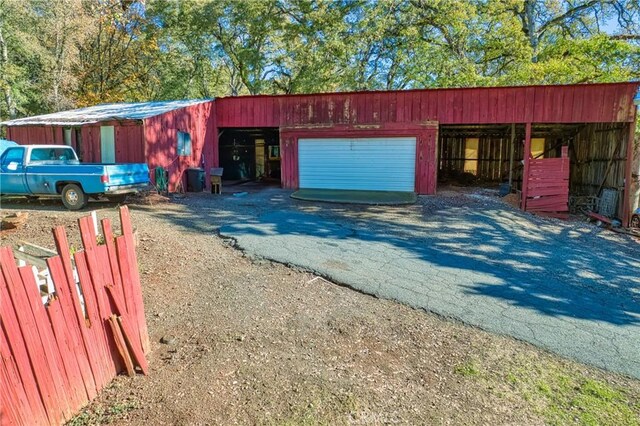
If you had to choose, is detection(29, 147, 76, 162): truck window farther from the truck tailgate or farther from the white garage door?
the white garage door

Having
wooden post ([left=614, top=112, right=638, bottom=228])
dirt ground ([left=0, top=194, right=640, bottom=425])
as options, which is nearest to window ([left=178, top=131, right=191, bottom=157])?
dirt ground ([left=0, top=194, right=640, bottom=425])

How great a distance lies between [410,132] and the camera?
14359 millimetres

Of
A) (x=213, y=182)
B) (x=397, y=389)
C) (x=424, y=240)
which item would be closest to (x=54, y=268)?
(x=397, y=389)

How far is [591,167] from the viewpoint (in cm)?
1584

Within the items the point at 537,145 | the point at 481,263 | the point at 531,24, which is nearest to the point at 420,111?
the point at 481,263

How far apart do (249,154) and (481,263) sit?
622 inches

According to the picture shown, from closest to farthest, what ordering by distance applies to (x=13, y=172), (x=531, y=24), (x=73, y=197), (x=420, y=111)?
(x=73, y=197) → (x=13, y=172) → (x=420, y=111) → (x=531, y=24)

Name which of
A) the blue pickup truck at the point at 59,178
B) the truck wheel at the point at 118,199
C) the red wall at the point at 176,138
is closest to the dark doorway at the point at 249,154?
the red wall at the point at 176,138

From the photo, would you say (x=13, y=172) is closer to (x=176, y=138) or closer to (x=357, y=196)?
(x=176, y=138)

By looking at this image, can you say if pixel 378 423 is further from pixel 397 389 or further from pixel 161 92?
pixel 161 92

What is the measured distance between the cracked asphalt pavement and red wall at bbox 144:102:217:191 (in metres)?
3.64

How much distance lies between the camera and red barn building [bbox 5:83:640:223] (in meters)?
13.0

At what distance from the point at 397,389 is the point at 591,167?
16.2 m

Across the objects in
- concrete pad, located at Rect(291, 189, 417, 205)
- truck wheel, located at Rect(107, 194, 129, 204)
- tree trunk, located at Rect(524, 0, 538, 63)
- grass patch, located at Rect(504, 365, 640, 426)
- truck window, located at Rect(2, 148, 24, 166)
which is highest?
tree trunk, located at Rect(524, 0, 538, 63)
